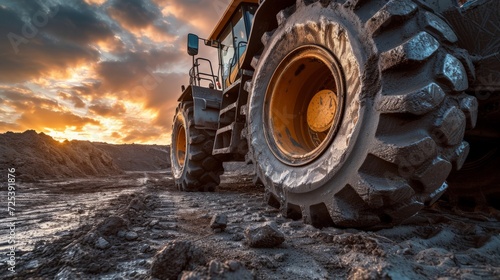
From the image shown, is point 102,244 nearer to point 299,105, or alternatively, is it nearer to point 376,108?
point 376,108

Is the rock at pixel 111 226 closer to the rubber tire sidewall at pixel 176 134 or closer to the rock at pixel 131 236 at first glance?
the rock at pixel 131 236

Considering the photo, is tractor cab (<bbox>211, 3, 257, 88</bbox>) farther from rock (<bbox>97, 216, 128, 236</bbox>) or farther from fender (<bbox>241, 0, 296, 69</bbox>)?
rock (<bbox>97, 216, 128, 236</bbox>)

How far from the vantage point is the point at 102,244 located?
50.6 inches

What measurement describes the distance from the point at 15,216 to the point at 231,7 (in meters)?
3.62

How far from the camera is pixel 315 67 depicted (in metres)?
2.15

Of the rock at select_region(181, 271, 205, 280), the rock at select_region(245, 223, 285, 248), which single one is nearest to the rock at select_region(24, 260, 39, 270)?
the rock at select_region(181, 271, 205, 280)

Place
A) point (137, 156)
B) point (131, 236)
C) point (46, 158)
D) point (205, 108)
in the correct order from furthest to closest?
point (137, 156), point (46, 158), point (205, 108), point (131, 236)

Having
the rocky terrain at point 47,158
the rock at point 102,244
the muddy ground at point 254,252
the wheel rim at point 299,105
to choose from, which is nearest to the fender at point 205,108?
the wheel rim at point 299,105

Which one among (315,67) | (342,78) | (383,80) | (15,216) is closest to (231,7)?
(315,67)

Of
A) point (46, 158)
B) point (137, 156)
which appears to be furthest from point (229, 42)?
point (137, 156)

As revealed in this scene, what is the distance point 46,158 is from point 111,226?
10621mm

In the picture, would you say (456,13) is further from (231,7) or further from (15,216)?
(15,216)

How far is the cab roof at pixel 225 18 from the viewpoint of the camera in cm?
397

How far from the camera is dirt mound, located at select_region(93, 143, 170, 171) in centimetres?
2217
